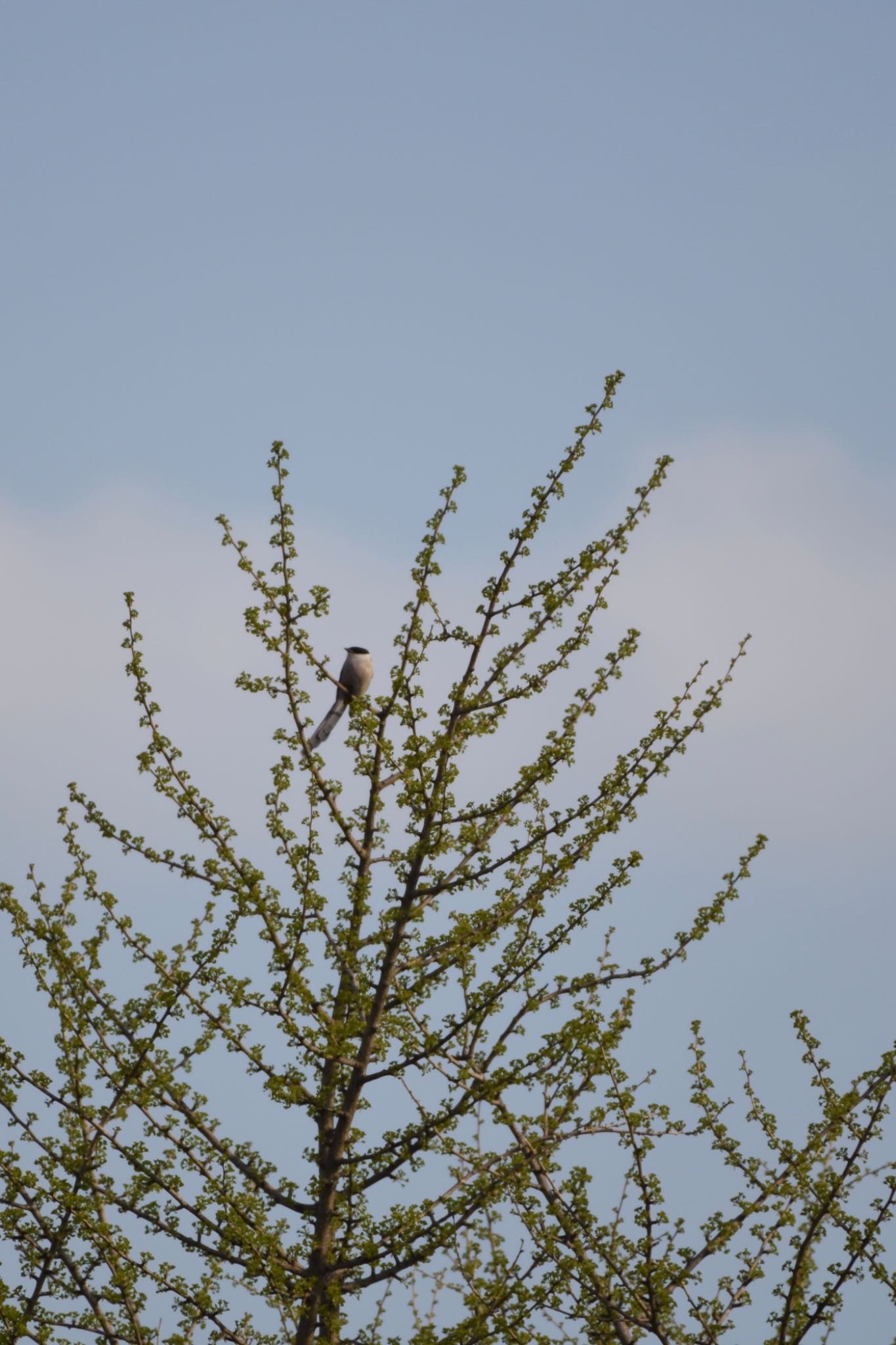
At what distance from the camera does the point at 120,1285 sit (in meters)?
7.21

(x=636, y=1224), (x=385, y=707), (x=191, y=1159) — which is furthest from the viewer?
(x=385, y=707)

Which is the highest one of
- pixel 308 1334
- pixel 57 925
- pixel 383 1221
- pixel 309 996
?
pixel 57 925

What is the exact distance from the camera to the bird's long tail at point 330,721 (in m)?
8.53

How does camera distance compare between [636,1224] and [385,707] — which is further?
[385,707]

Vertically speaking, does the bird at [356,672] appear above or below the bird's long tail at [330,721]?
above

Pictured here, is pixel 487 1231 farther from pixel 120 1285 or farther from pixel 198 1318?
pixel 120 1285

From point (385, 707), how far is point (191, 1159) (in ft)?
8.65

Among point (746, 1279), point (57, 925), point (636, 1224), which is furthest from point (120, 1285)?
point (746, 1279)

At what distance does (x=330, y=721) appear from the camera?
28.4 ft

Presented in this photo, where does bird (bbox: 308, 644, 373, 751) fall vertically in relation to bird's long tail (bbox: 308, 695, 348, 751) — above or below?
above

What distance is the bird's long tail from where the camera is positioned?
853 centimetres

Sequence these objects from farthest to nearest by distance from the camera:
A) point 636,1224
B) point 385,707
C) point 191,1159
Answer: point 385,707
point 191,1159
point 636,1224

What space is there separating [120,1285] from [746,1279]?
3.16m

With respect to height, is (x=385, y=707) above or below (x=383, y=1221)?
above
